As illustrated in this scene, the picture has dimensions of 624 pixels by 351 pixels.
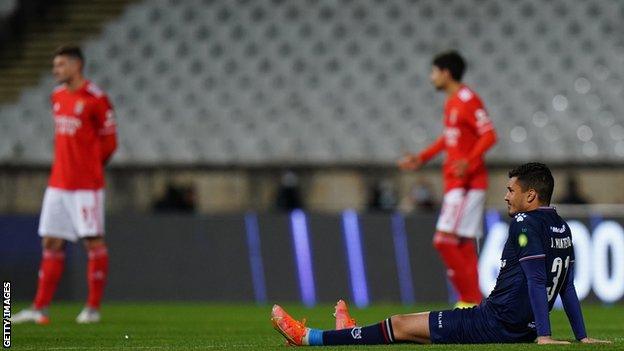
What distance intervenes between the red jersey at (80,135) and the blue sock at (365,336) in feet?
13.4

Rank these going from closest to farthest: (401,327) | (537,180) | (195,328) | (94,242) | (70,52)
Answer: (537,180) → (401,327) → (195,328) → (70,52) → (94,242)

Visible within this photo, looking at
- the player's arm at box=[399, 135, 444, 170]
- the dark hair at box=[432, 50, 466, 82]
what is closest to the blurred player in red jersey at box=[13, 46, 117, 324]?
the player's arm at box=[399, 135, 444, 170]

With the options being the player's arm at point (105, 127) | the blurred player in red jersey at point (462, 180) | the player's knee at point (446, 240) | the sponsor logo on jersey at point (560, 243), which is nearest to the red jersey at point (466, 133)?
the blurred player in red jersey at point (462, 180)

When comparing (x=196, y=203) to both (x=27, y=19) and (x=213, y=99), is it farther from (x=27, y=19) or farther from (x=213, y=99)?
(x=27, y=19)

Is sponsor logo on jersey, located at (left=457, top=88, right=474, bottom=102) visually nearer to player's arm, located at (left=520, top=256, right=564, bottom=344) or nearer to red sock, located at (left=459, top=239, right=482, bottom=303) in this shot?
red sock, located at (left=459, top=239, right=482, bottom=303)

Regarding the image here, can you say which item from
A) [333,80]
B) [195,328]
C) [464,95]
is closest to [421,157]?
[464,95]

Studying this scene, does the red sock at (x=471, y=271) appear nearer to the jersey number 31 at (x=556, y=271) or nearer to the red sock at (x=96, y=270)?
the red sock at (x=96, y=270)

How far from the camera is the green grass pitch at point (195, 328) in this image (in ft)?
22.8

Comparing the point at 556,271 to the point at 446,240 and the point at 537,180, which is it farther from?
the point at 446,240

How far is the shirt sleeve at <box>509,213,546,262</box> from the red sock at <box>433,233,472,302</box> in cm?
365

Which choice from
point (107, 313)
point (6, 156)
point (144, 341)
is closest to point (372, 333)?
point (144, 341)

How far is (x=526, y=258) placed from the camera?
6012 mm

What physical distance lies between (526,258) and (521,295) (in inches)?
8.3

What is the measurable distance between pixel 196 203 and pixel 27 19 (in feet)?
13.5
